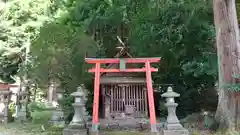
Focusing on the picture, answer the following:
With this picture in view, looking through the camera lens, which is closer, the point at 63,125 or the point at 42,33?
the point at 63,125

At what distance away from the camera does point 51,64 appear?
980 cm

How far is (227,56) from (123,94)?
3.65 meters

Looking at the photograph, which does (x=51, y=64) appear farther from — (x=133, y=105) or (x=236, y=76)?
(x=236, y=76)

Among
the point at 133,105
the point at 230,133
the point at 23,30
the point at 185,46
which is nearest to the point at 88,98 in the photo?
the point at 133,105

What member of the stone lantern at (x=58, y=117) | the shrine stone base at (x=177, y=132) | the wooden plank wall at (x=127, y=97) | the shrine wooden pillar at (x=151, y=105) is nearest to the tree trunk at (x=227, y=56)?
the shrine stone base at (x=177, y=132)

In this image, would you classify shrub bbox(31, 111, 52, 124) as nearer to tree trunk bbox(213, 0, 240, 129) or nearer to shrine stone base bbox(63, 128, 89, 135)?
shrine stone base bbox(63, 128, 89, 135)

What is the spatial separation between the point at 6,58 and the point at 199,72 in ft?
35.6

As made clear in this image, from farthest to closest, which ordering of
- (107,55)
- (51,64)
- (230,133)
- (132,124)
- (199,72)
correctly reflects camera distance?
1. (107,55)
2. (51,64)
3. (199,72)
4. (132,124)
5. (230,133)

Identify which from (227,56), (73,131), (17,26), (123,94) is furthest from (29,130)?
(17,26)

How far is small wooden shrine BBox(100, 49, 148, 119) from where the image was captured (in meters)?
8.58

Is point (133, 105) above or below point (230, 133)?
above

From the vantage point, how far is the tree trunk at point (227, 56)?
23.5 ft

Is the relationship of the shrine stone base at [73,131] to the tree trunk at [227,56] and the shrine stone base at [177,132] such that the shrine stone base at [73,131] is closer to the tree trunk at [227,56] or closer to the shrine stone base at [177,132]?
the shrine stone base at [177,132]

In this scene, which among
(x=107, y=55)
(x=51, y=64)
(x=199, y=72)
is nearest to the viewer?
(x=199, y=72)
